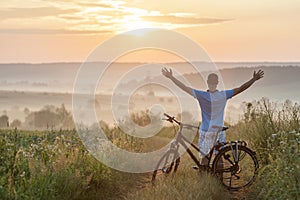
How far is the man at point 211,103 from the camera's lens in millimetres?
11062

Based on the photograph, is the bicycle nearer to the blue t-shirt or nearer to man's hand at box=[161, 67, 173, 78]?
the blue t-shirt

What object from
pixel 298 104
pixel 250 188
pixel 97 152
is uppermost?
pixel 298 104

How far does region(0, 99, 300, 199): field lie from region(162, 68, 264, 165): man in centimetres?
72

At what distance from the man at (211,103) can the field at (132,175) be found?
2.36 ft

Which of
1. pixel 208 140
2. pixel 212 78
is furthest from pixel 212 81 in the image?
pixel 208 140

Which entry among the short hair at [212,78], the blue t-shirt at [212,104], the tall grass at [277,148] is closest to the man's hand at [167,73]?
the blue t-shirt at [212,104]

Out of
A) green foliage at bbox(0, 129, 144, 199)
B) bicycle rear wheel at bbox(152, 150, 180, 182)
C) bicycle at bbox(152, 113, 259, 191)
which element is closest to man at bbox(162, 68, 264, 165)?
bicycle at bbox(152, 113, 259, 191)

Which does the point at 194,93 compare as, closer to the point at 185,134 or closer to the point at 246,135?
the point at 185,134

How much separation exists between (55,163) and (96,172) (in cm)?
125

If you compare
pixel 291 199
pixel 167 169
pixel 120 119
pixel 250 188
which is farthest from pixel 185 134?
pixel 120 119

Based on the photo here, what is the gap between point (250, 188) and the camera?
11039 mm

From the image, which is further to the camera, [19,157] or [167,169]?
[167,169]

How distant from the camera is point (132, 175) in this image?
1300cm

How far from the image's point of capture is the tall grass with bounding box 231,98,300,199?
851 centimetres
